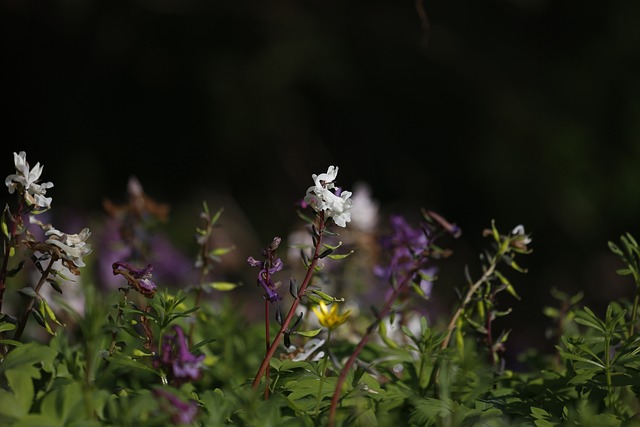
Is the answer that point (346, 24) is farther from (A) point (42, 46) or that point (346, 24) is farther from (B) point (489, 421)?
(B) point (489, 421)

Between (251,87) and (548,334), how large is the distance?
4218mm

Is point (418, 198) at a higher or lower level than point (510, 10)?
lower

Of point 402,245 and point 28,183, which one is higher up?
point 28,183

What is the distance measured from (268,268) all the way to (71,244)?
12.5 inches

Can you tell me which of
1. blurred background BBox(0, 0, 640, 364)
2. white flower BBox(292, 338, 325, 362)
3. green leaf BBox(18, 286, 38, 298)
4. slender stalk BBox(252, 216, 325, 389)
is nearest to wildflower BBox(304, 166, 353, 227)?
slender stalk BBox(252, 216, 325, 389)

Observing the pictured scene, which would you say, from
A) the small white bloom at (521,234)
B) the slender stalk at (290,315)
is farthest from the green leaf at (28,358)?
the small white bloom at (521,234)

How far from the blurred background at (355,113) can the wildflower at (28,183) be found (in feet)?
11.0

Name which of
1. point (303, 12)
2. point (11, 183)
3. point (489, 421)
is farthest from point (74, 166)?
point (489, 421)

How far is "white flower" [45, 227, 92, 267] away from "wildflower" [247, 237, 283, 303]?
271 mm

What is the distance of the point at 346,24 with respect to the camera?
5578mm

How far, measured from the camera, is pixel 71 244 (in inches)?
43.9

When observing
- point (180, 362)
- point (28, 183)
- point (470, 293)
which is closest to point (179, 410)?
point (180, 362)

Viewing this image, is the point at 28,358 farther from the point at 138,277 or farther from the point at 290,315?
the point at 290,315

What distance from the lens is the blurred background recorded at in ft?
16.2
